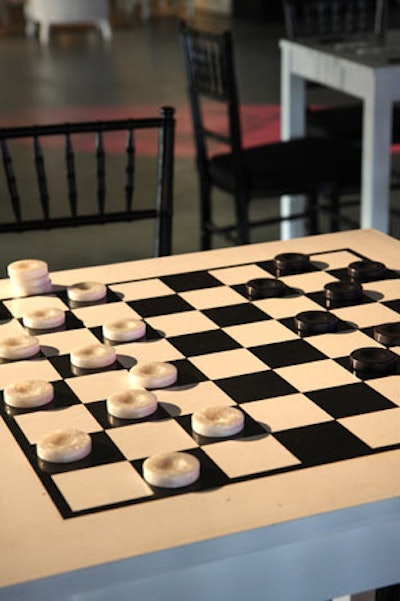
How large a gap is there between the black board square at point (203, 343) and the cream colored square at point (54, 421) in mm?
246

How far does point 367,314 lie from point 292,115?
283 centimetres

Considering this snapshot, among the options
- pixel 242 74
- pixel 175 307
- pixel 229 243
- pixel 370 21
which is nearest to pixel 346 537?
pixel 175 307

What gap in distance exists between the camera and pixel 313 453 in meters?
1.51

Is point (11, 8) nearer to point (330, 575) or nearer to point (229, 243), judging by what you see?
point (229, 243)

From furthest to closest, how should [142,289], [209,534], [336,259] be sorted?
[336,259]
[142,289]
[209,534]

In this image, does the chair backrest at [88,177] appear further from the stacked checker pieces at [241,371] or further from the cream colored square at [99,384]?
the cream colored square at [99,384]

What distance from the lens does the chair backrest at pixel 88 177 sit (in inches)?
104

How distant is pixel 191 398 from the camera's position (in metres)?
1.67

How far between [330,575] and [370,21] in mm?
4053

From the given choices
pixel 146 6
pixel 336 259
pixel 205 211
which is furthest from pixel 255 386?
pixel 146 6

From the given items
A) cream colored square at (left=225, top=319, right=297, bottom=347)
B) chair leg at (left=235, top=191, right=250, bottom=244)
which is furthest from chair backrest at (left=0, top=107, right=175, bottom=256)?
cream colored square at (left=225, top=319, right=297, bottom=347)

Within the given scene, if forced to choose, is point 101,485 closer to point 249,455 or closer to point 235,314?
point 249,455

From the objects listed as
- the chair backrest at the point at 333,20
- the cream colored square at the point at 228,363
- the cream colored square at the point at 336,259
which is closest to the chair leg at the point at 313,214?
the chair backrest at the point at 333,20

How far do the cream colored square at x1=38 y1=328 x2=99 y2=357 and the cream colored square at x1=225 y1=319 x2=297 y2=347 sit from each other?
0.21 metres
